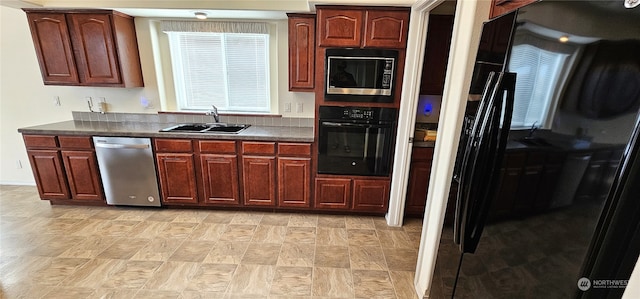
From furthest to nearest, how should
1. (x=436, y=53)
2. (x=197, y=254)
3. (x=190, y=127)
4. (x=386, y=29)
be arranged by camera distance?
(x=190, y=127)
(x=436, y=53)
(x=386, y=29)
(x=197, y=254)

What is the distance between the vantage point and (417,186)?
2.76 metres

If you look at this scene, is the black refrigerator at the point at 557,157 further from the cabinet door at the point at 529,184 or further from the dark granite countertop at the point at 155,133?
the dark granite countertop at the point at 155,133

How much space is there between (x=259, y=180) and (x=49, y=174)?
2264 mm

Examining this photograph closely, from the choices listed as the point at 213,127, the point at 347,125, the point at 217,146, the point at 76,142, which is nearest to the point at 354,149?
the point at 347,125

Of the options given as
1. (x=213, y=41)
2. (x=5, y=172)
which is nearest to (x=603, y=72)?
(x=213, y=41)

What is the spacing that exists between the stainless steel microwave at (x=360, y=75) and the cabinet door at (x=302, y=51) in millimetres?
253

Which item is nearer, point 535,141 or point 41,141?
point 535,141

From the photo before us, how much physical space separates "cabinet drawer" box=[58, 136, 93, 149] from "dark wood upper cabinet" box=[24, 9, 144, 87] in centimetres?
61

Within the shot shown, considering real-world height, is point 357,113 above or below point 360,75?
below

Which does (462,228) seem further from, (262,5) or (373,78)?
(262,5)

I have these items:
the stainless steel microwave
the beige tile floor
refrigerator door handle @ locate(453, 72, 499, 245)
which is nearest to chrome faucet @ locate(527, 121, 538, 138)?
refrigerator door handle @ locate(453, 72, 499, 245)

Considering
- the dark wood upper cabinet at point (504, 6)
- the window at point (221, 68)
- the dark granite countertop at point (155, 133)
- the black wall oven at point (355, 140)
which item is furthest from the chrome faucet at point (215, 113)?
the dark wood upper cabinet at point (504, 6)
